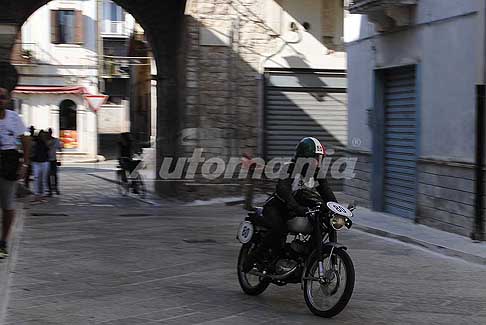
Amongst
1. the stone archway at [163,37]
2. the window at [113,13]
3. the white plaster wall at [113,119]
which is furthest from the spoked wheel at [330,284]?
the window at [113,13]

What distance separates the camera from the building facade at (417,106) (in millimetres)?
11047

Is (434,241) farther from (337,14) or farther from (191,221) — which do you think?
(337,14)

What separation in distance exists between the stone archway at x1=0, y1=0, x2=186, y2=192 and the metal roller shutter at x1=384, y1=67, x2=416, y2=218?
701 centimetres

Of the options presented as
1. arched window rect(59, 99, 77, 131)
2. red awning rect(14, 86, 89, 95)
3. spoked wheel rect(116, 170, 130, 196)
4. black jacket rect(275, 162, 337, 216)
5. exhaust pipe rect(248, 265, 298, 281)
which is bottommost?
spoked wheel rect(116, 170, 130, 196)

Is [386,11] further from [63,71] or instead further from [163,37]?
[63,71]

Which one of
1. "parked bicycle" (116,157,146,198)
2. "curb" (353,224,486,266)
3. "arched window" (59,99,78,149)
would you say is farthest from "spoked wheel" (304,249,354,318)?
"arched window" (59,99,78,149)

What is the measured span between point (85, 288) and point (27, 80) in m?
33.6

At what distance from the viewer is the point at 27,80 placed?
39.2 meters

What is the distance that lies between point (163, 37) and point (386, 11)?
8.99 metres

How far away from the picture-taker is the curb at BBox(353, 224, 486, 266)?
9.50m

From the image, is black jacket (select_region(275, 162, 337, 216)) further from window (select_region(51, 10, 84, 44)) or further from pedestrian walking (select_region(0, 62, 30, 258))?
window (select_region(51, 10, 84, 44))

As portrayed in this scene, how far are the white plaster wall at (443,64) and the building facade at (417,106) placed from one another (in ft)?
0.05

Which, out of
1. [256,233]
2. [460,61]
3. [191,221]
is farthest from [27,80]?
[256,233]

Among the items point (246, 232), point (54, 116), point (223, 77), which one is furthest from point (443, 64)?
point (54, 116)
